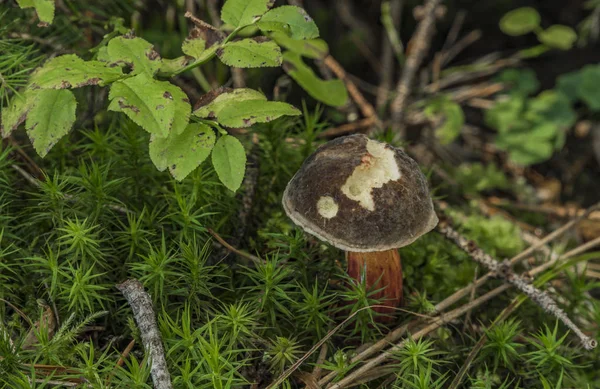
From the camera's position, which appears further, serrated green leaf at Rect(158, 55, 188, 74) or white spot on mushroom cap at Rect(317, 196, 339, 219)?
serrated green leaf at Rect(158, 55, 188, 74)

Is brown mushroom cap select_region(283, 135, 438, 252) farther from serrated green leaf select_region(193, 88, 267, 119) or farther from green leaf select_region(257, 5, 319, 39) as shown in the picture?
green leaf select_region(257, 5, 319, 39)

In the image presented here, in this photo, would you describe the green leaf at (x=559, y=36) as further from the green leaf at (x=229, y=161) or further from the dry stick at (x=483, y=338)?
the green leaf at (x=229, y=161)

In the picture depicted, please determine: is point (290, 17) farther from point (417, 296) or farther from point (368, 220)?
point (417, 296)

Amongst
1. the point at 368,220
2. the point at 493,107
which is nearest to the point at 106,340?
the point at 368,220

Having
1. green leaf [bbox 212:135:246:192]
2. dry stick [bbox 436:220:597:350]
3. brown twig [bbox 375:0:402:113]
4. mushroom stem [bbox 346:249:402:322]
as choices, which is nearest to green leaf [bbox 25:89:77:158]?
green leaf [bbox 212:135:246:192]

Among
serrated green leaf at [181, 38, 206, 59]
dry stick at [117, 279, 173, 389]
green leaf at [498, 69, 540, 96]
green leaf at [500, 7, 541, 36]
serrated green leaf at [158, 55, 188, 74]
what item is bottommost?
green leaf at [498, 69, 540, 96]

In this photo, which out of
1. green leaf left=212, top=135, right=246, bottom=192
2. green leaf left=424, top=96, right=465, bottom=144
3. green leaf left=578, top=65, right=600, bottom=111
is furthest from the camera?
green leaf left=578, top=65, right=600, bottom=111

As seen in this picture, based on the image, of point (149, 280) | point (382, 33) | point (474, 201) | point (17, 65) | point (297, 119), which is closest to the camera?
point (149, 280)
